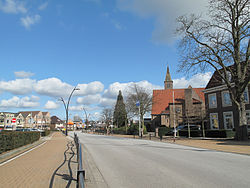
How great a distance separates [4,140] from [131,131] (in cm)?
3614

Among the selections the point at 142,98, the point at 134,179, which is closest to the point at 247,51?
the point at 134,179

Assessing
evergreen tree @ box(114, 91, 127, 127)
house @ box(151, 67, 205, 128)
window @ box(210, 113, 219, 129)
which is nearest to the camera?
window @ box(210, 113, 219, 129)

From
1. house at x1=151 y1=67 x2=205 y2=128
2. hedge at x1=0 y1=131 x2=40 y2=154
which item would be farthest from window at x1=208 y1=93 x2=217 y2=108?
hedge at x1=0 y1=131 x2=40 y2=154

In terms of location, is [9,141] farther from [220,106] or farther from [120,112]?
[120,112]

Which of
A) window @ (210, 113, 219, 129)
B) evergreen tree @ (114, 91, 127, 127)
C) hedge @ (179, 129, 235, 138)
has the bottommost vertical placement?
hedge @ (179, 129, 235, 138)

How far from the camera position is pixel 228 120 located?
1366 inches

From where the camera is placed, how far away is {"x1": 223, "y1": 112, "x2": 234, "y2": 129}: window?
34141mm

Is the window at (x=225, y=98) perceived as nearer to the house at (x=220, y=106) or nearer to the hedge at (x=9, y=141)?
the house at (x=220, y=106)

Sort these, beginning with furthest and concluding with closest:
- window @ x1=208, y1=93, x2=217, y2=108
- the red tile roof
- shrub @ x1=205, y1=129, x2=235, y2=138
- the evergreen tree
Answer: the evergreen tree < the red tile roof < window @ x1=208, y1=93, x2=217, y2=108 < shrub @ x1=205, y1=129, x2=235, y2=138

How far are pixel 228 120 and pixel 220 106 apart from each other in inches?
107

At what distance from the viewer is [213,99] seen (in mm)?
38031

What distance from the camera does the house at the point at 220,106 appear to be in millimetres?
34116

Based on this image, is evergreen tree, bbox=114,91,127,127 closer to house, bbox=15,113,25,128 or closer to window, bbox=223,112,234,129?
window, bbox=223,112,234,129

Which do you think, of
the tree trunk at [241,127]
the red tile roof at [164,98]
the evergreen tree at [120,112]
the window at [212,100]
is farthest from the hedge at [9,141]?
the red tile roof at [164,98]
